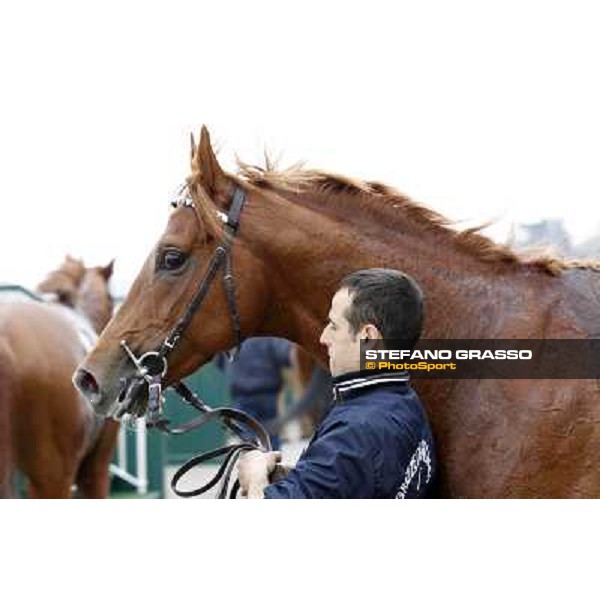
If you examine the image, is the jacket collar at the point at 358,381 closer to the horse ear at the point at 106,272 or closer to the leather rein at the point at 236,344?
the leather rein at the point at 236,344

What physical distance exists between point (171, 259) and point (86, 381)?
30 cm


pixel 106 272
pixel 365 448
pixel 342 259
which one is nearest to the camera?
pixel 365 448

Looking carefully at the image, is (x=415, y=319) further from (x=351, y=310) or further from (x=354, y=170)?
(x=354, y=170)

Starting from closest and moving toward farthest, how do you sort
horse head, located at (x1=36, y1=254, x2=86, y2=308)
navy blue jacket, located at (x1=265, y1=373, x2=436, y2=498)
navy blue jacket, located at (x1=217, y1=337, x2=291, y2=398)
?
navy blue jacket, located at (x1=265, y1=373, x2=436, y2=498) < horse head, located at (x1=36, y1=254, x2=86, y2=308) < navy blue jacket, located at (x1=217, y1=337, x2=291, y2=398)

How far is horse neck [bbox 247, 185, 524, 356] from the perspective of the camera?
208cm

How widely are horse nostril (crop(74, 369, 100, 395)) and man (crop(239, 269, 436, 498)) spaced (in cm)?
58

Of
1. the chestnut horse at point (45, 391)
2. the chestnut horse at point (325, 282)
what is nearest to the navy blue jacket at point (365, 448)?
the chestnut horse at point (325, 282)

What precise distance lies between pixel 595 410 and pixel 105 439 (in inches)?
104

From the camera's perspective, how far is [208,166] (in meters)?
2.17

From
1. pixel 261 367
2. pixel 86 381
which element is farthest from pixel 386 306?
pixel 261 367

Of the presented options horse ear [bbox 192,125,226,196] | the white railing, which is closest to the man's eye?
horse ear [bbox 192,125,226,196]

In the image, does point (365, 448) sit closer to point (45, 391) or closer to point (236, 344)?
point (236, 344)

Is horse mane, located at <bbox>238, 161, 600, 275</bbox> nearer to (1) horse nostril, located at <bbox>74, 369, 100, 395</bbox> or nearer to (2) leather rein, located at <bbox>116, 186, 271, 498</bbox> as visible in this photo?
(2) leather rein, located at <bbox>116, 186, 271, 498</bbox>
